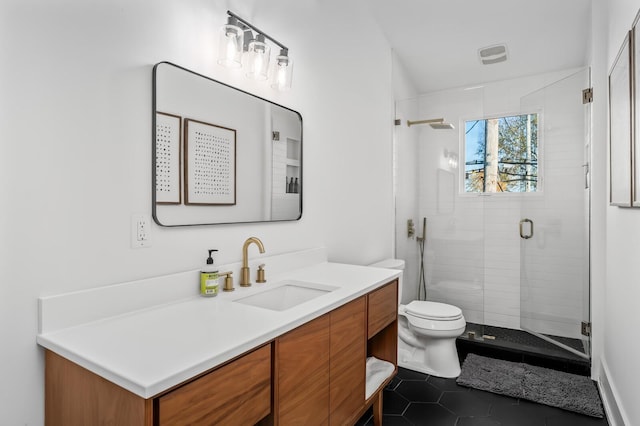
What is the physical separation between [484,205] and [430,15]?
1.65 m

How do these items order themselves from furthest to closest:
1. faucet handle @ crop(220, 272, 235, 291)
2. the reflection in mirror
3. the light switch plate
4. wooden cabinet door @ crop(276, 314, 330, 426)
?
1. faucet handle @ crop(220, 272, 235, 291)
2. the reflection in mirror
3. the light switch plate
4. wooden cabinet door @ crop(276, 314, 330, 426)

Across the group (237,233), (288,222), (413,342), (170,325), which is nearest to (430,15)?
(288,222)

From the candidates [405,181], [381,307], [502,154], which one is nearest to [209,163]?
[381,307]

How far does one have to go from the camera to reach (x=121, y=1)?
125 centimetres

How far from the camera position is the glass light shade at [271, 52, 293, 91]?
1.83 metres

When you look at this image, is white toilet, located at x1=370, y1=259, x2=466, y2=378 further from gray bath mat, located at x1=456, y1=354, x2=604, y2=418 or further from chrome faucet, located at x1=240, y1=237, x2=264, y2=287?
chrome faucet, located at x1=240, y1=237, x2=264, y2=287

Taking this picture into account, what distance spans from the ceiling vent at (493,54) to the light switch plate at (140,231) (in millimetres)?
3030

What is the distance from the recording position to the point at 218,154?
62.5 inches

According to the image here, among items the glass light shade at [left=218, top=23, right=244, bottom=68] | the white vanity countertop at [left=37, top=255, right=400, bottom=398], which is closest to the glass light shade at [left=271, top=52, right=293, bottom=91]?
the glass light shade at [left=218, top=23, right=244, bottom=68]

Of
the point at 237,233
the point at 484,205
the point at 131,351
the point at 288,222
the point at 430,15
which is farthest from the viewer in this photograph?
the point at 484,205

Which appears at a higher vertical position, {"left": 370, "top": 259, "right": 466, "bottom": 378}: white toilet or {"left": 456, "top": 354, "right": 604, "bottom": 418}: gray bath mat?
{"left": 370, "top": 259, "right": 466, "bottom": 378}: white toilet

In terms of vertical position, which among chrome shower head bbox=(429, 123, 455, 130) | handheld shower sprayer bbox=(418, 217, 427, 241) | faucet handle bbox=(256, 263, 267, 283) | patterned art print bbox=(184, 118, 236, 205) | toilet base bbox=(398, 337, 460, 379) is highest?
chrome shower head bbox=(429, 123, 455, 130)

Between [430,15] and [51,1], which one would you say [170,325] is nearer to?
[51,1]

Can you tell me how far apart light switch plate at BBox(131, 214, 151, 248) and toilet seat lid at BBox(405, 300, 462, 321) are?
6.58 ft
